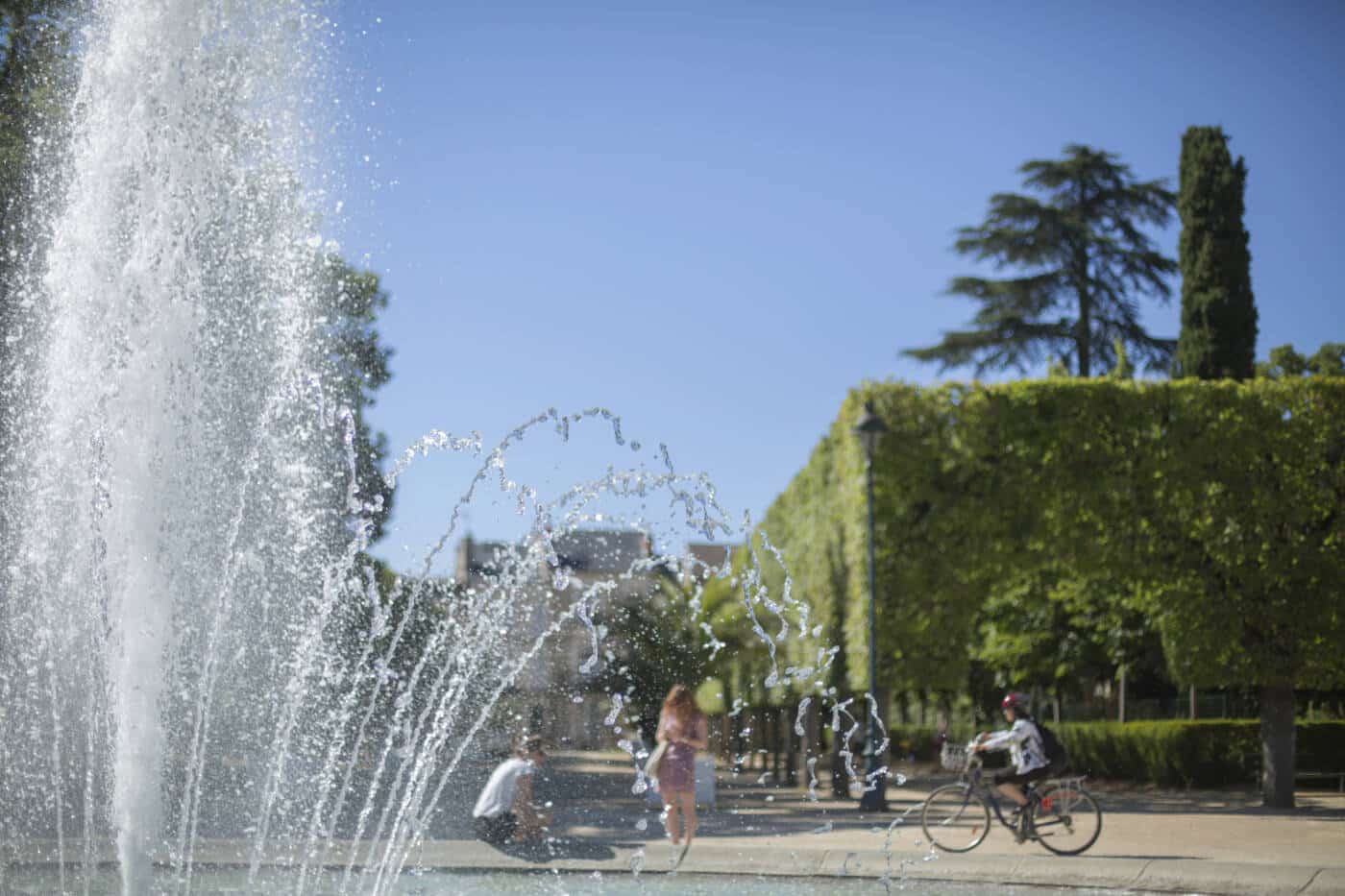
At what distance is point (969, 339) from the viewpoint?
114 feet

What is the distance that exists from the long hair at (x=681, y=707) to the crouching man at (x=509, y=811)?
218cm

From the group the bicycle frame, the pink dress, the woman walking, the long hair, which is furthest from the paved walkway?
the long hair

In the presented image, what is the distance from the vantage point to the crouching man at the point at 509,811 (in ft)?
41.8

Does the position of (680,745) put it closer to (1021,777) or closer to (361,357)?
(1021,777)

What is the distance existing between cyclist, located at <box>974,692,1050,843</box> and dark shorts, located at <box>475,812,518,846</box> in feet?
15.2

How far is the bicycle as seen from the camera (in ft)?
41.9

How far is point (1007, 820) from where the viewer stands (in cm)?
1297

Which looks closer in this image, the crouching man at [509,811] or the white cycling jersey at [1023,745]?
the crouching man at [509,811]

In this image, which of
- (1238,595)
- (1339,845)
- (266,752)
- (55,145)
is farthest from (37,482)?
(1238,595)

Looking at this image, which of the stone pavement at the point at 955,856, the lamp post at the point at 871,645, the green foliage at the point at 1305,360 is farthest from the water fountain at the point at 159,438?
the green foliage at the point at 1305,360

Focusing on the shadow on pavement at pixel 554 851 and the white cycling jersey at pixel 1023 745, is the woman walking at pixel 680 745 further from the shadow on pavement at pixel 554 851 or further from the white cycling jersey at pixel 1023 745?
the white cycling jersey at pixel 1023 745

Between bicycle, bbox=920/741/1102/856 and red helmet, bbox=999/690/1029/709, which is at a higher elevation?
red helmet, bbox=999/690/1029/709

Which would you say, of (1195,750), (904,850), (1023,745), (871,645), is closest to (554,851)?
(904,850)

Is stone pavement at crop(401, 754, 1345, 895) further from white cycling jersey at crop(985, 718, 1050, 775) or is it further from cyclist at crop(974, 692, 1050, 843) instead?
white cycling jersey at crop(985, 718, 1050, 775)
